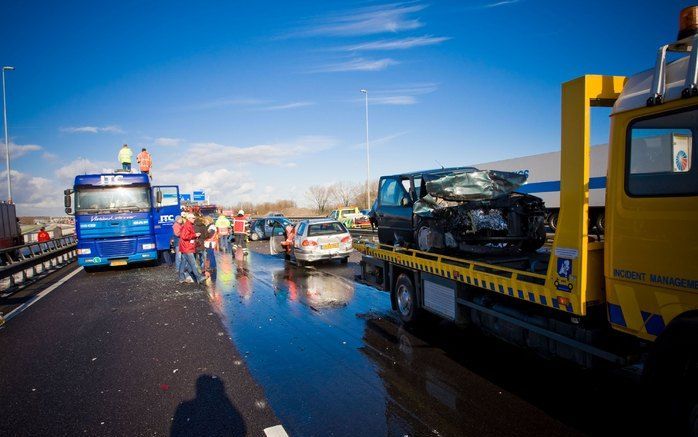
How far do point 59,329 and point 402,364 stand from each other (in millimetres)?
5909

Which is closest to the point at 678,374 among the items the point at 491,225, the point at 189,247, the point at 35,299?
the point at 491,225

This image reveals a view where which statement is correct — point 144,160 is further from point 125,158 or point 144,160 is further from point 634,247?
point 634,247

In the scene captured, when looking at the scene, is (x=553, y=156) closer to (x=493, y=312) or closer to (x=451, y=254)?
(x=451, y=254)

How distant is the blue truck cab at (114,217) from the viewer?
514 inches

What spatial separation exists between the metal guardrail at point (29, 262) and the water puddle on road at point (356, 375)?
19.2 feet

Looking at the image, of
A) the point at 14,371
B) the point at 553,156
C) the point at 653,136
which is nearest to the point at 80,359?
the point at 14,371

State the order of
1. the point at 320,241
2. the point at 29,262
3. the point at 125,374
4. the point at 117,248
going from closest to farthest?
the point at 125,374 → the point at 29,262 → the point at 320,241 → the point at 117,248

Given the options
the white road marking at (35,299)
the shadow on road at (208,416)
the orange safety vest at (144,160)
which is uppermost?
the orange safety vest at (144,160)

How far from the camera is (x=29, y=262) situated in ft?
36.0

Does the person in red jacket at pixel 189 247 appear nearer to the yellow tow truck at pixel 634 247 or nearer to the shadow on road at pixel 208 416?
the shadow on road at pixel 208 416

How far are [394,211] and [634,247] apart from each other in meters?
4.79

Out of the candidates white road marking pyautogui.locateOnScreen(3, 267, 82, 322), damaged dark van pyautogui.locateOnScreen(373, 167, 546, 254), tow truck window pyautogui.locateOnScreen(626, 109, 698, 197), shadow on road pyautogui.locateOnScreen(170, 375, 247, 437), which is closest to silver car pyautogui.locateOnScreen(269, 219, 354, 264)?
white road marking pyautogui.locateOnScreen(3, 267, 82, 322)

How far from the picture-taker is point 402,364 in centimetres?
497

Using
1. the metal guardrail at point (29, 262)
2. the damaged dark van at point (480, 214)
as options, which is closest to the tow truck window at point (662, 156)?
the damaged dark van at point (480, 214)
